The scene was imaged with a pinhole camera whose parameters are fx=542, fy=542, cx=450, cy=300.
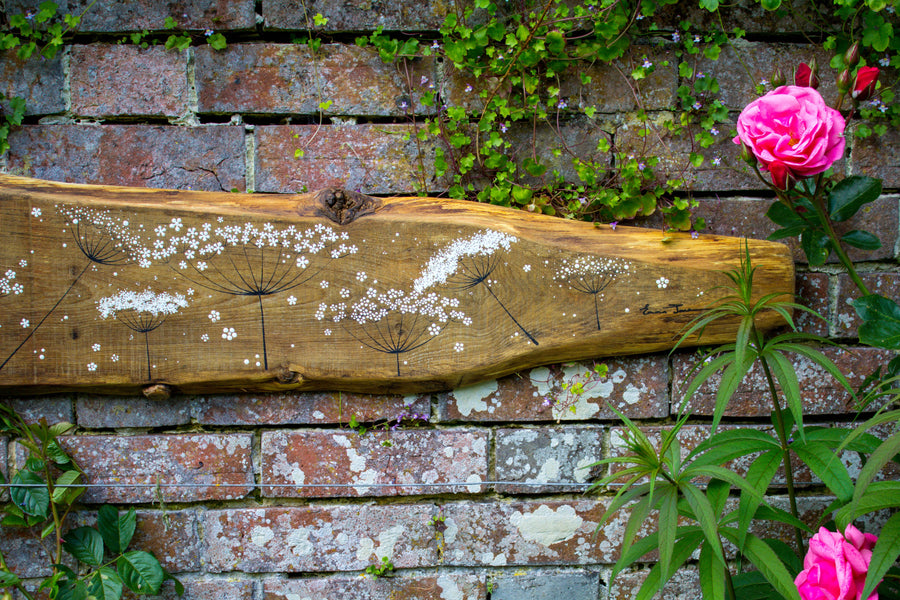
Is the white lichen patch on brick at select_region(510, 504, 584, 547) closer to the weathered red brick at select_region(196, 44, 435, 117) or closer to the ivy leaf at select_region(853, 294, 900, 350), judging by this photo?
the ivy leaf at select_region(853, 294, 900, 350)

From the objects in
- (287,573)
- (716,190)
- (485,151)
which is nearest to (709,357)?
(716,190)

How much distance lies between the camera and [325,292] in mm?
947

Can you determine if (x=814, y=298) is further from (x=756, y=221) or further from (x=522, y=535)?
(x=522, y=535)

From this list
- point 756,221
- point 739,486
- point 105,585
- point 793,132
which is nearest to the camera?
point 739,486

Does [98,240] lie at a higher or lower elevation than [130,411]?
higher

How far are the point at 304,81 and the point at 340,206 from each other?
255 mm

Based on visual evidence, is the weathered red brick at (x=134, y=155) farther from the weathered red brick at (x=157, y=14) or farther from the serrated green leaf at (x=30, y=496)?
the serrated green leaf at (x=30, y=496)

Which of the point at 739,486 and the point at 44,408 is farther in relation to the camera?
the point at 44,408

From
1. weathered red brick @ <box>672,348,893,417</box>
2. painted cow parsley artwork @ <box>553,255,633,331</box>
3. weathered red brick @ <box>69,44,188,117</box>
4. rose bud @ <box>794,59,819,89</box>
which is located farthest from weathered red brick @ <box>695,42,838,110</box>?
weathered red brick @ <box>69,44,188,117</box>

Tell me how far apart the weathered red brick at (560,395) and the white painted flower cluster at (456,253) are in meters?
0.22

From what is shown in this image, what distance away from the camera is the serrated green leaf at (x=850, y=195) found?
0.91 meters

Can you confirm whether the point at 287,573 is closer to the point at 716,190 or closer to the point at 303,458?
the point at 303,458

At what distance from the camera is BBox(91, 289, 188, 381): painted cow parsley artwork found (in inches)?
36.7

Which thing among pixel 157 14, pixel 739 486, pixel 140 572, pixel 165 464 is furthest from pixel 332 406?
pixel 157 14
